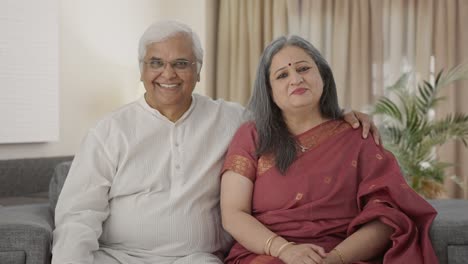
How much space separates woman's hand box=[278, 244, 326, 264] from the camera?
2.10 meters

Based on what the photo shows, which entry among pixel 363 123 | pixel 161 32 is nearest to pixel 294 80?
pixel 363 123

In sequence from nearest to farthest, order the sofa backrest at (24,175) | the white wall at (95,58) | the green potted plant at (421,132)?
the sofa backrest at (24,175) → the green potted plant at (421,132) → the white wall at (95,58)

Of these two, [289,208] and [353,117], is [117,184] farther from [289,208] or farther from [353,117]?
[353,117]

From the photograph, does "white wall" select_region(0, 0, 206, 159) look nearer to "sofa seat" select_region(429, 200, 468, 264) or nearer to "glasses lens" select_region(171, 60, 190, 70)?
"glasses lens" select_region(171, 60, 190, 70)

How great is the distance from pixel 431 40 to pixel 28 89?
10.1ft

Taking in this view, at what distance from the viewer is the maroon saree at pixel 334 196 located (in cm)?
223

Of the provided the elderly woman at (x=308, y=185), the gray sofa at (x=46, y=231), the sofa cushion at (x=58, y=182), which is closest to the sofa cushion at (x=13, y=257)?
the gray sofa at (x=46, y=231)

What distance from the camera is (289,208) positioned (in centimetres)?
230

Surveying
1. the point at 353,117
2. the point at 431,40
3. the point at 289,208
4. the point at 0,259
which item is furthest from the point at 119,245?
the point at 431,40

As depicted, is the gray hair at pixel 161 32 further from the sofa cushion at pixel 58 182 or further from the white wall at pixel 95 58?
the white wall at pixel 95 58

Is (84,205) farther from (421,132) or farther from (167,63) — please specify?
(421,132)

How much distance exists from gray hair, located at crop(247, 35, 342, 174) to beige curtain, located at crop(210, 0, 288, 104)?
362 centimetres

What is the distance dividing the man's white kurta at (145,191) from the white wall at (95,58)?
255 cm

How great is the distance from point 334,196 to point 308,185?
0.09m
